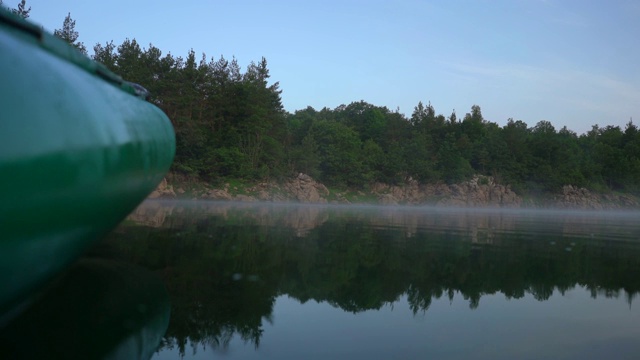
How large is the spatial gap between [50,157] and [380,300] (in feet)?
9.20

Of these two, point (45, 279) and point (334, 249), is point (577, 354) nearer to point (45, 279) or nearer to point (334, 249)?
point (45, 279)

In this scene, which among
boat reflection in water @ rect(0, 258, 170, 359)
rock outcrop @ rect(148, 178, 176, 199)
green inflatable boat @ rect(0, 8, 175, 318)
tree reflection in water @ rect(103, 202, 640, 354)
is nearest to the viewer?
green inflatable boat @ rect(0, 8, 175, 318)

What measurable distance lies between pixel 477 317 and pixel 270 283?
1.83m

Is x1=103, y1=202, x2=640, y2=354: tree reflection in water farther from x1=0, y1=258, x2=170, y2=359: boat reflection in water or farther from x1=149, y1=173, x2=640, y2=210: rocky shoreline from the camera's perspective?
x1=149, y1=173, x2=640, y2=210: rocky shoreline

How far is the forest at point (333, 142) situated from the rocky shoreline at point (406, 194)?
87cm

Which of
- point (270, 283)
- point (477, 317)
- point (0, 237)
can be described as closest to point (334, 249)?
point (270, 283)

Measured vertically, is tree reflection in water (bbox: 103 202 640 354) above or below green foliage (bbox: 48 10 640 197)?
below

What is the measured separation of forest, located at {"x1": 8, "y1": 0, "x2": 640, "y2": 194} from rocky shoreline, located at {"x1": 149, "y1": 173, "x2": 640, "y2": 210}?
2.85ft

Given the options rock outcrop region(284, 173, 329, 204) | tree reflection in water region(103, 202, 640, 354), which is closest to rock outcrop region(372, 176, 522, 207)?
rock outcrop region(284, 173, 329, 204)

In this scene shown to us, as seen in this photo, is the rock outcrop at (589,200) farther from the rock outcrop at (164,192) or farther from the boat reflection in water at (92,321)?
the boat reflection in water at (92,321)

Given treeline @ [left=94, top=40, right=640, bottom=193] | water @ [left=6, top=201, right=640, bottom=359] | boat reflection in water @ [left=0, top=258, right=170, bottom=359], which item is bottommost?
water @ [left=6, top=201, right=640, bottom=359]

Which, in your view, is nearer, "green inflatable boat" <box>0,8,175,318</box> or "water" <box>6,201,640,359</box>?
"green inflatable boat" <box>0,8,175,318</box>

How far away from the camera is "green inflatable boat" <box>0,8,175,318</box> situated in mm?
2180

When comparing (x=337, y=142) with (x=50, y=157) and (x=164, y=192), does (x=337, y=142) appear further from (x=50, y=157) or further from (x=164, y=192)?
(x=50, y=157)
